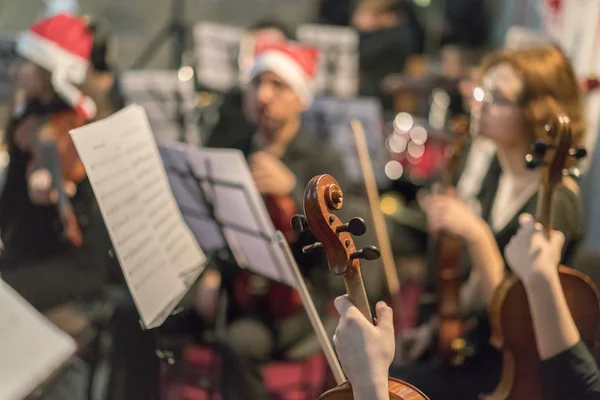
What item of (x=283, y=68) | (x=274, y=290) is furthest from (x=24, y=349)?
(x=283, y=68)

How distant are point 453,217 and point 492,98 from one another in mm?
242

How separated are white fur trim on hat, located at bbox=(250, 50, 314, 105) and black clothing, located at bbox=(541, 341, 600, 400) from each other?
3.76 feet

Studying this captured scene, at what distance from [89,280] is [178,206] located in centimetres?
35

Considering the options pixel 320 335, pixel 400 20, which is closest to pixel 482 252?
pixel 320 335

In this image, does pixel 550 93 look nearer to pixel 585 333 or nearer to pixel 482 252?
pixel 482 252

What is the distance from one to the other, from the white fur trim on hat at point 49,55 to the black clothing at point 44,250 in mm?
234

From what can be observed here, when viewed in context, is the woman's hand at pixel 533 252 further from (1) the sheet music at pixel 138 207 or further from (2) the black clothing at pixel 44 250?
(2) the black clothing at pixel 44 250

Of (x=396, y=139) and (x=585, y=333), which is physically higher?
(x=585, y=333)

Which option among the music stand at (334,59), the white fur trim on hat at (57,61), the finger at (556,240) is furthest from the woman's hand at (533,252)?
the music stand at (334,59)

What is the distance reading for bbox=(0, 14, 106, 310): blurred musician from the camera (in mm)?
1159

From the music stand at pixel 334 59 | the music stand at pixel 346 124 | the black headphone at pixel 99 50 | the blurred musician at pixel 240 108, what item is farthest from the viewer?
the music stand at pixel 334 59

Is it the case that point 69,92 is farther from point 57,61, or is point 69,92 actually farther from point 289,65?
point 289,65

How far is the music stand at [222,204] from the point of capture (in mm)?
1135

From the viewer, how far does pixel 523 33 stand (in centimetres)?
166
